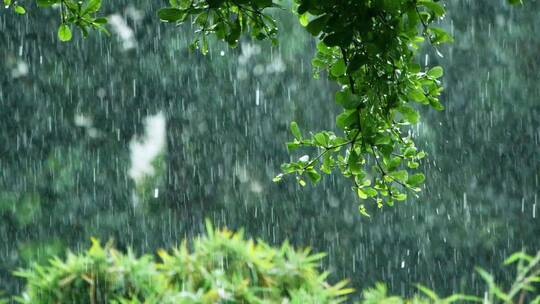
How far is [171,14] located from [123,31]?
36.3ft

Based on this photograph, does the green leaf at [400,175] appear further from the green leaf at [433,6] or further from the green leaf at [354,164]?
the green leaf at [433,6]

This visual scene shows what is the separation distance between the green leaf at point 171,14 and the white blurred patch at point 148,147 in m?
10.8

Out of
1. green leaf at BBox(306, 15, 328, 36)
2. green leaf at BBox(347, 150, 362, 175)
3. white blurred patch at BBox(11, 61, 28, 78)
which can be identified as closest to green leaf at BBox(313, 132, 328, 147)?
green leaf at BBox(347, 150, 362, 175)

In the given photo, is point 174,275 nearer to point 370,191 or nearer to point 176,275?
point 176,275

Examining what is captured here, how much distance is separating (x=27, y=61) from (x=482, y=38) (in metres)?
6.79

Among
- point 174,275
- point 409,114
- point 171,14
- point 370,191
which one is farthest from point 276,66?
point 171,14

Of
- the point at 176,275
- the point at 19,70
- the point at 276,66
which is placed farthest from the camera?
the point at 276,66

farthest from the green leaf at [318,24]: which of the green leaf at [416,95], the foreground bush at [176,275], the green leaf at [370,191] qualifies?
the foreground bush at [176,275]

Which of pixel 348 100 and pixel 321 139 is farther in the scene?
pixel 321 139

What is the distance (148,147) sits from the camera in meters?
12.7

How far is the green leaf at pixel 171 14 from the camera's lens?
169cm

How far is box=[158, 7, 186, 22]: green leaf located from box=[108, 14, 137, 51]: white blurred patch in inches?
430

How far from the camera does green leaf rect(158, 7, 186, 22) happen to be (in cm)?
169

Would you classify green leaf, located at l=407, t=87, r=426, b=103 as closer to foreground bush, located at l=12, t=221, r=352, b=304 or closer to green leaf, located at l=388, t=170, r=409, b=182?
green leaf, located at l=388, t=170, r=409, b=182
